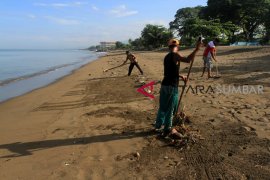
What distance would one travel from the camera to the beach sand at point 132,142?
5.08 m

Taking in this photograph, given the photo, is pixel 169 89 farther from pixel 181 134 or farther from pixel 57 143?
pixel 57 143

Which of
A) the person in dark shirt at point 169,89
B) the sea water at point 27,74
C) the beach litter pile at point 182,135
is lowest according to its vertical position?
the sea water at point 27,74

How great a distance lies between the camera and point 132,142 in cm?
632

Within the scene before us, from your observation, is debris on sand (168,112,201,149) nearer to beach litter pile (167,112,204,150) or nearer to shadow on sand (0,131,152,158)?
beach litter pile (167,112,204,150)

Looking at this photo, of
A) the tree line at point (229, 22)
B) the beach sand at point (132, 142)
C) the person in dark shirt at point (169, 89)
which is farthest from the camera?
the tree line at point (229, 22)

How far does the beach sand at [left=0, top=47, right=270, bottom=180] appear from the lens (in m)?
5.08

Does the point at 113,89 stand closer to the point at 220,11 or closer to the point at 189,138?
the point at 189,138

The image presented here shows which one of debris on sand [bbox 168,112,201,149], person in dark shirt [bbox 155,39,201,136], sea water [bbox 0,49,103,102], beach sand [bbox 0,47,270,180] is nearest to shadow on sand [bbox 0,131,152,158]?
beach sand [bbox 0,47,270,180]

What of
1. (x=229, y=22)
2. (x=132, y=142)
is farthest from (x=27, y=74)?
(x=229, y=22)

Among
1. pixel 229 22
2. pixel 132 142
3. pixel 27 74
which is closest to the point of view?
pixel 132 142

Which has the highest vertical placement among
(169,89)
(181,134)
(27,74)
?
(169,89)

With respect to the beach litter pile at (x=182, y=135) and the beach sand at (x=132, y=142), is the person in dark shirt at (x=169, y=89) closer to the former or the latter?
the beach litter pile at (x=182, y=135)

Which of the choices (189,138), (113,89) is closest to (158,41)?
(113,89)

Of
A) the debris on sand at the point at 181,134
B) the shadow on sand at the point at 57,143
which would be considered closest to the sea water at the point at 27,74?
the shadow on sand at the point at 57,143
